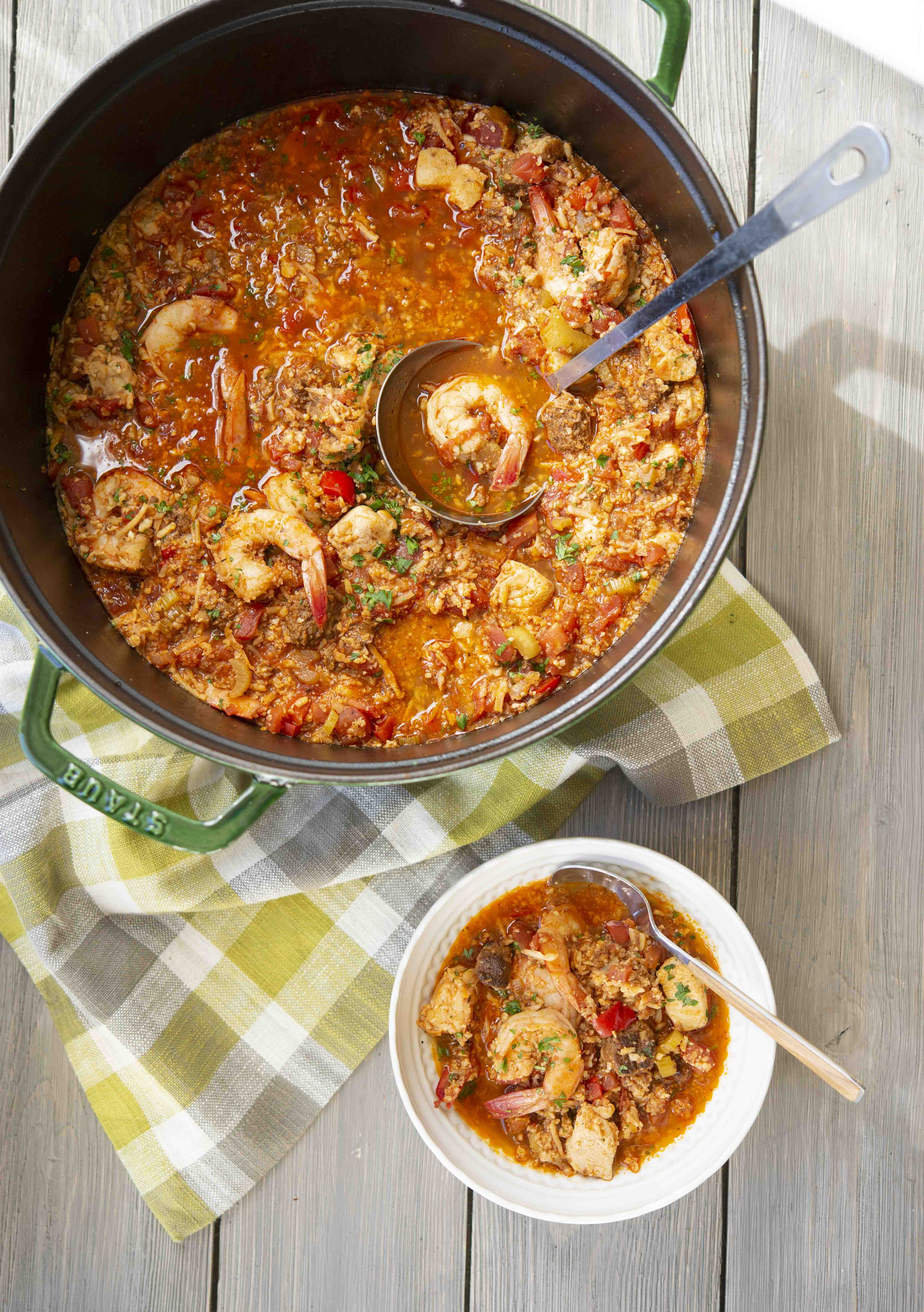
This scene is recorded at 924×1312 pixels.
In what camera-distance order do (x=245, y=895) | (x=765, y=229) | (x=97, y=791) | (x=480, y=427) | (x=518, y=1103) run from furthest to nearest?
(x=245, y=895), (x=518, y=1103), (x=480, y=427), (x=97, y=791), (x=765, y=229)

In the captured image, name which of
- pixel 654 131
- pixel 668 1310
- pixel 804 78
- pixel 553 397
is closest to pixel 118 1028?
pixel 668 1310

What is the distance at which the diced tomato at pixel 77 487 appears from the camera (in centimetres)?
301

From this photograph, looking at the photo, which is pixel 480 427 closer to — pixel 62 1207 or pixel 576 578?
pixel 576 578

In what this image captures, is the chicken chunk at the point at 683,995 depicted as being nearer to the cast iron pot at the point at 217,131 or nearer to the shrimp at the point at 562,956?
the shrimp at the point at 562,956

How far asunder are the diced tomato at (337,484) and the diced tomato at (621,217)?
1209mm

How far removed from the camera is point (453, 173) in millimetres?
2998

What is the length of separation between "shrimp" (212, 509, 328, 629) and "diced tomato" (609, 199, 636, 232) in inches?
56.0

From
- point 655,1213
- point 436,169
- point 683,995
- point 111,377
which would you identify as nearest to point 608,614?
point 683,995

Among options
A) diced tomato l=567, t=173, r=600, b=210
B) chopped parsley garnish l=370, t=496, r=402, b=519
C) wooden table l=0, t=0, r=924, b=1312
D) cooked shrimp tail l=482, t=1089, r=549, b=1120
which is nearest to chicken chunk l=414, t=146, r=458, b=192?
diced tomato l=567, t=173, r=600, b=210

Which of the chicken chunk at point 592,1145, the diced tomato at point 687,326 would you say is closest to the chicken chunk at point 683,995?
the chicken chunk at point 592,1145

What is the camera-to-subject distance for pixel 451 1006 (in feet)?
10.0

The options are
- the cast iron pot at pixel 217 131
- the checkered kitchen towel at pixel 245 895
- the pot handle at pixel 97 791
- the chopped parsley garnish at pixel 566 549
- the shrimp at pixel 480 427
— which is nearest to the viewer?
the pot handle at pixel 97 791

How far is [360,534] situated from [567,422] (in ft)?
2.42

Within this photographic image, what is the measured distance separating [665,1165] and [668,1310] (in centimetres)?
77
